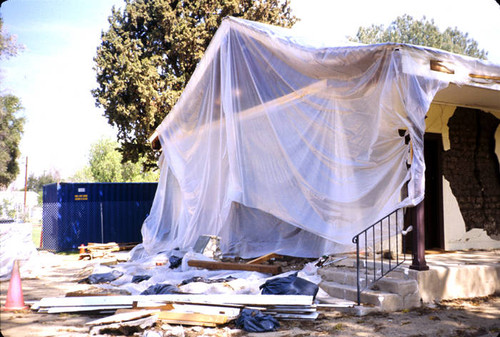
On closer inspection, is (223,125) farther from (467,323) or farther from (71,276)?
(467,323)

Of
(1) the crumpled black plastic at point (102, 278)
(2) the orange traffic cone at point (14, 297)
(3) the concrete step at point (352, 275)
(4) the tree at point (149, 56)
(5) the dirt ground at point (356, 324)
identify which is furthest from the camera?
(4) the tree at point (149, 56)

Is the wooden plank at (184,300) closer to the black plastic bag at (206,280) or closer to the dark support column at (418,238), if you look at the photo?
the black plastic bag at (206,280)

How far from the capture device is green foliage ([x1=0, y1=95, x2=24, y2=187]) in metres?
29.6

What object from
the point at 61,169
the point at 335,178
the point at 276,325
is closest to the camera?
the point at 276,325

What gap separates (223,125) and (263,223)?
217 cm

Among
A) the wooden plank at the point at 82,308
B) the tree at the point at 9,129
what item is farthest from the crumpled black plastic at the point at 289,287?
the tree at the point at 9,129

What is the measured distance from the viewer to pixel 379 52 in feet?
20.8

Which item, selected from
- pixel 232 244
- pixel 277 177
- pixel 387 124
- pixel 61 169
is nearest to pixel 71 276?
pixel 232 244

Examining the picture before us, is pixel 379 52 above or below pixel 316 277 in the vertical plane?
above

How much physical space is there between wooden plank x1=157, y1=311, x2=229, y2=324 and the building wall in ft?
18.1

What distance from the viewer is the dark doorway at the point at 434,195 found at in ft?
29.8

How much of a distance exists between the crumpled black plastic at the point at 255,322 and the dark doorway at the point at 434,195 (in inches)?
197

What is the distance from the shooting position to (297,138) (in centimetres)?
788

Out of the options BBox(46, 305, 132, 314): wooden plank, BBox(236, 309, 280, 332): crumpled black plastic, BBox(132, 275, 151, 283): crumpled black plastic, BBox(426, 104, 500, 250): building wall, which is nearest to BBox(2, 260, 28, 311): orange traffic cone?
BBox(46, 305, 132, 314): wooden plank
